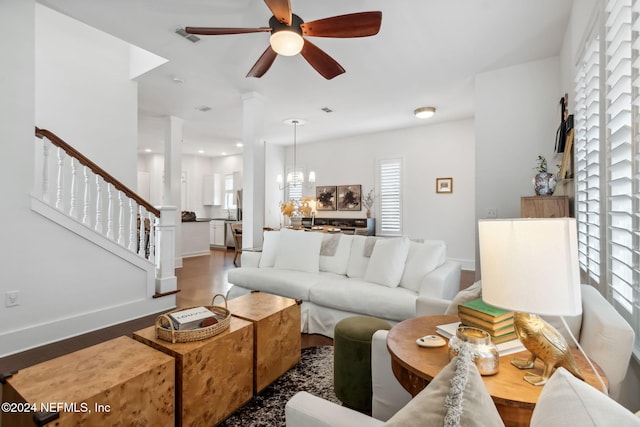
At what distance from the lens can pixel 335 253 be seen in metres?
3.73

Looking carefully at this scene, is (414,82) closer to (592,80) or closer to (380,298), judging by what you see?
(592,80)

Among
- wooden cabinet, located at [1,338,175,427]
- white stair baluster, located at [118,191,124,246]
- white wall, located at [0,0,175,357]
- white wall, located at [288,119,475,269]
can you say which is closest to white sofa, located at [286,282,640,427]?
wooden cabinet, located at [1,338,175,427]

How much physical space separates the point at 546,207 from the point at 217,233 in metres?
8.49

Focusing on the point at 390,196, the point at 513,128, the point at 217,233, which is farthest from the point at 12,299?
the point at 217,233

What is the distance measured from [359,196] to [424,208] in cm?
150

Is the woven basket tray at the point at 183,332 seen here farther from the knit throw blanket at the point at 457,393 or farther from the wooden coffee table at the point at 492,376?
the knit throw blanket at the point at 457,393

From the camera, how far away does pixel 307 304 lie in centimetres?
315

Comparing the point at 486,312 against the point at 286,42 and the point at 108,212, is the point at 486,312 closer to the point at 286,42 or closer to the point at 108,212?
the point at 286,42

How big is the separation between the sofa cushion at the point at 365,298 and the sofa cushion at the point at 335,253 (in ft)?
1.39

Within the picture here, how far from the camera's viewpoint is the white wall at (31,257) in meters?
2.66

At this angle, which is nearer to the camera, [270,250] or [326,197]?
[270,250]

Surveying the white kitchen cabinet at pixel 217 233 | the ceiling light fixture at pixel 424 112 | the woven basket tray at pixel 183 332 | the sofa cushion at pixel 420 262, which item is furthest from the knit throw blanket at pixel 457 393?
the white kitchen cabinet at pixel 217 233

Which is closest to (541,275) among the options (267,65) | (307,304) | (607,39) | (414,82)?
(607,39)

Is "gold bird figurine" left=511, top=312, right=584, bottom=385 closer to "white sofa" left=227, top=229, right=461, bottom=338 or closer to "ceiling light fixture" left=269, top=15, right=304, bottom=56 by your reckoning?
"white sofa" left=227, top=229, right=461, bottom=338
